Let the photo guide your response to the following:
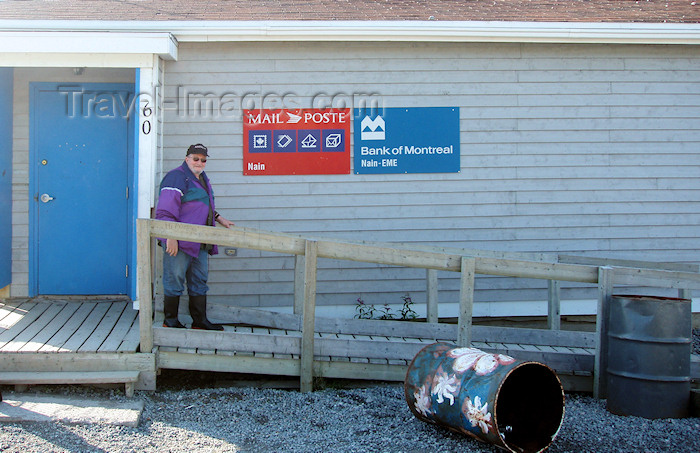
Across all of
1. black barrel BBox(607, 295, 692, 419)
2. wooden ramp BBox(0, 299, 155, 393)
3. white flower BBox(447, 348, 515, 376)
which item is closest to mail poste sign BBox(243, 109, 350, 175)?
wooden ramp BBox(0, 299, 155, 393)

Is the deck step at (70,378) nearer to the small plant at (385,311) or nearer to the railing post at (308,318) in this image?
the railing post at (308,318)

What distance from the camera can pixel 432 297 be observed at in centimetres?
580

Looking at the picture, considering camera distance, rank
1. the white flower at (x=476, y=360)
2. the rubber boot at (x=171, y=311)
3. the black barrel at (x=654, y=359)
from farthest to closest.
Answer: the rubber boot at (x=171, y=311) → the black barrel at (x=654, y=359) → the white flower at (x=476, y=360)

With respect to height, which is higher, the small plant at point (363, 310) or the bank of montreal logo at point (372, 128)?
the bank of montreal logo at point (372, 128)

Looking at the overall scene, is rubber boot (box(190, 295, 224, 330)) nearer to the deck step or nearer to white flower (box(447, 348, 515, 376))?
the deck step

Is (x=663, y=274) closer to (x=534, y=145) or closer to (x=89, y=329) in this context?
(x=534, y=145)

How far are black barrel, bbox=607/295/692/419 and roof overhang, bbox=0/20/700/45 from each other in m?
3.05

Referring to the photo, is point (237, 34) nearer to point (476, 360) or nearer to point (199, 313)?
point (199, 313)

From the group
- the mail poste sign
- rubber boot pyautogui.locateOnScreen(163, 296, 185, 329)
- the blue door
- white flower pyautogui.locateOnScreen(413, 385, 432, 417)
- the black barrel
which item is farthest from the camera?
the blue door

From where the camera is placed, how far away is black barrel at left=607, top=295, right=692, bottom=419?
4.49 metres

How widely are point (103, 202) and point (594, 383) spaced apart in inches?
194

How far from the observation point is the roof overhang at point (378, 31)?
593cm

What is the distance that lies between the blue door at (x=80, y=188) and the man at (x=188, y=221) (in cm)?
163

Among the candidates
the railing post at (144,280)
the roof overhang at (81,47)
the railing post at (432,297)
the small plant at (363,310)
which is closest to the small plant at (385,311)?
the small plant at (363,310)
